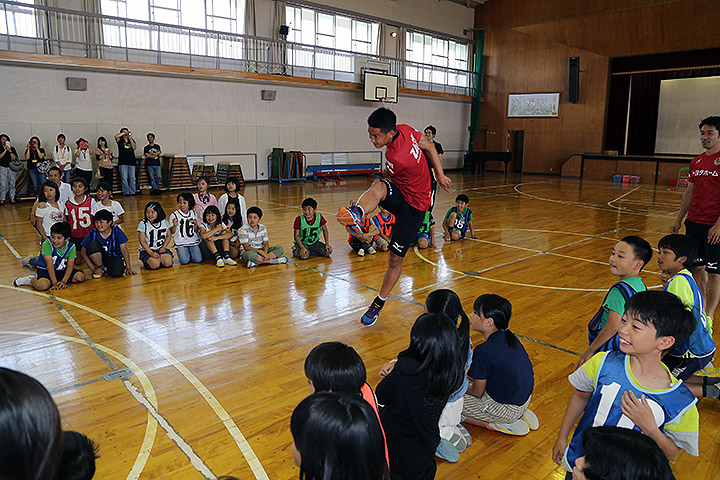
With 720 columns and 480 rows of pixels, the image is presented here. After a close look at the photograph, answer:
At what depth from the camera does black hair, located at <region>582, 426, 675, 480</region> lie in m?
1.16

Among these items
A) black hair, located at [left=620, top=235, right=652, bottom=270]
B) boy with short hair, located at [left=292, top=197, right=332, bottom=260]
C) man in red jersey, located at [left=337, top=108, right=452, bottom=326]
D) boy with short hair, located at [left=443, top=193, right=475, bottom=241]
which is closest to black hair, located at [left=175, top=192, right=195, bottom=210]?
boy with short hair, located at [left=292, top=197, right=332, bottom=260]

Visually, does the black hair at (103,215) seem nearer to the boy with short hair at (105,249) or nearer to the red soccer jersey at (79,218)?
the boy with short hair at (105,249)

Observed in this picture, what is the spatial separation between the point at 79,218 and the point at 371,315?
367 centimetres

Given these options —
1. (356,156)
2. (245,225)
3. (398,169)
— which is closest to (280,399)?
(398,169)

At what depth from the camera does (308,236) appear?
6449 mm

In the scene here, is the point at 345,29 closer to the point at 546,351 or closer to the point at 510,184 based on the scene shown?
the point at 510,184

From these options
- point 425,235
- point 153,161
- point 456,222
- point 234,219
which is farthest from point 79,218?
point 153,161

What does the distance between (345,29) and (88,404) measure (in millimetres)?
17145

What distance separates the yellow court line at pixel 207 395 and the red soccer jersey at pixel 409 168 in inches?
80.8

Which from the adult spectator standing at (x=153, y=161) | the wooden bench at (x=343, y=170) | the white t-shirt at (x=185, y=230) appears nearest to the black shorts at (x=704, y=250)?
the white t-shirt at (x=185, y=230)

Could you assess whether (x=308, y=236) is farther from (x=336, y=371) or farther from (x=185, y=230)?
(x=336, y=371)

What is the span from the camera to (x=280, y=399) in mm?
2969

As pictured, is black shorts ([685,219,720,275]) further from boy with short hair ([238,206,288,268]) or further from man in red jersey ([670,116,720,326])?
boy with short hair ([238,206,288,268])

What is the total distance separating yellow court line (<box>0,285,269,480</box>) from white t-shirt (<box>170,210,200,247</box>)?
1.59 metres
